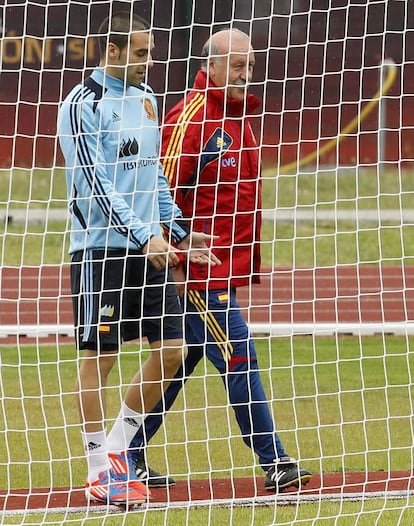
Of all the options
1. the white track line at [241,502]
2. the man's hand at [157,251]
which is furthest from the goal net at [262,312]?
the man's hand at [157,251]

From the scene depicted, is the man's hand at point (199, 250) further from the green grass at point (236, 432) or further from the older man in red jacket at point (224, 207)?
the green grass at point (236, 432)

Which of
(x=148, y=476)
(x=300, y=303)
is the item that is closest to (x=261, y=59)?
(x=300, y=303)

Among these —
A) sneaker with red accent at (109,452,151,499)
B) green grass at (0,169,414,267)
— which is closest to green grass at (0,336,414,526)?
sneaker with red accent at (109,452,151,499)

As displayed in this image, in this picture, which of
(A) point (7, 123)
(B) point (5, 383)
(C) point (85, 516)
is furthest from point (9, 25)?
(C) point (85, 516)

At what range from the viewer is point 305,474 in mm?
5879

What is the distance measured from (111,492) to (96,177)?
1401mm

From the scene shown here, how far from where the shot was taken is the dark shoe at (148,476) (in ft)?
20.0

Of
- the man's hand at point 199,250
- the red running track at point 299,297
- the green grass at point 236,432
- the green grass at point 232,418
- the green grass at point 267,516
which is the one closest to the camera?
the green grass at point 267,516

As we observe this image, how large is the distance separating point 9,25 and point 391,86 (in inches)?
158

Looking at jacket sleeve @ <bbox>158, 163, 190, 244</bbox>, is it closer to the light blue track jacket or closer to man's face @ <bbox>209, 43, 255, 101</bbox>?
the light blue track jacket

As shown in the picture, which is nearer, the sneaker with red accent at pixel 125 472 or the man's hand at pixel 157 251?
the man's hand at pixel 157 251

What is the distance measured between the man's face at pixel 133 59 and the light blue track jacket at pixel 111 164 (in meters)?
0.05

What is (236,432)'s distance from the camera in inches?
298

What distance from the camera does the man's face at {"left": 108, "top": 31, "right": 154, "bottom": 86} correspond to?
5746 millimetres
